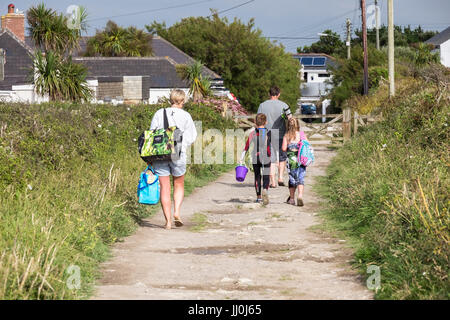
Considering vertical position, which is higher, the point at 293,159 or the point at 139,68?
the point at 139,68

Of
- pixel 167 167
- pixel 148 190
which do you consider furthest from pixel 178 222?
pixel 167 167

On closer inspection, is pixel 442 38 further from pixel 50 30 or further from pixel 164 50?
pixel 50 30

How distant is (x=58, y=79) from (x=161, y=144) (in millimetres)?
24980

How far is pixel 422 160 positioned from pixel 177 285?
5664 millimetres

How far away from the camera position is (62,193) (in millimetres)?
9188

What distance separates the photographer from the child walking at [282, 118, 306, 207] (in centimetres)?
1191

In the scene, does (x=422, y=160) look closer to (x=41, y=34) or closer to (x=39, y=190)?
(x=39, y=190)

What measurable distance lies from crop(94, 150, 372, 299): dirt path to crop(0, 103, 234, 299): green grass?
0.33 metres

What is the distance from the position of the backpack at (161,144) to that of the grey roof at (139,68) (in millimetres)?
39444

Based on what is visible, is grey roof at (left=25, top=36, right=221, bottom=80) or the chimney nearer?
the chimney

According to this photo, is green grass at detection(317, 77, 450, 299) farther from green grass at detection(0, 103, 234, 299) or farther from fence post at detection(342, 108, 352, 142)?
fence post at detection(342, 108, 352, 142)

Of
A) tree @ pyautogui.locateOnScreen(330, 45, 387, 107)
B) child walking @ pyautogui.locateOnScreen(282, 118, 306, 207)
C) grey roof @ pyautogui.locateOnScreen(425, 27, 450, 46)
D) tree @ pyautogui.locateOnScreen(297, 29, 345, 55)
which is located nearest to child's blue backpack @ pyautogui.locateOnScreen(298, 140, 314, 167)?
child walking @ pyautogui.locateOnScreen(282, 118, 306, 207)

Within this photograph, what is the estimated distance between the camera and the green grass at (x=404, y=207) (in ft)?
20.2
